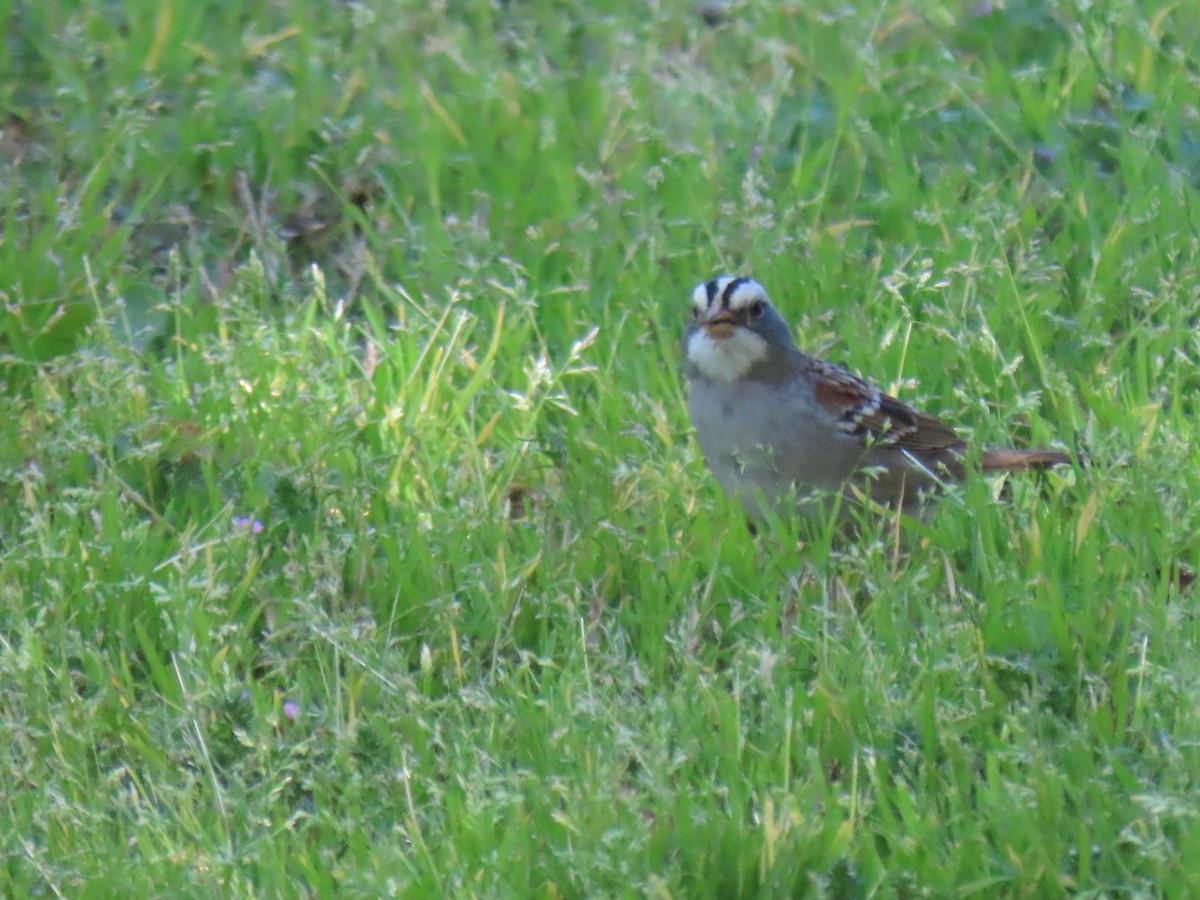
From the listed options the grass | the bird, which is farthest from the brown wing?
the grass

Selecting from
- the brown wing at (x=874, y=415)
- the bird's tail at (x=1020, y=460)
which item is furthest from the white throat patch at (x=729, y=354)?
the bird's tail at (x=1020, y=460)

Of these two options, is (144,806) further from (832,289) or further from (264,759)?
(832,289)

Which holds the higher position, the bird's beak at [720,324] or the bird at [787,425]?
the bird's beak at [720,324]

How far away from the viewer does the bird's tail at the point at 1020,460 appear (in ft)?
15.8

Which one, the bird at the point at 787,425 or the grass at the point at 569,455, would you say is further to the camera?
the bird at the point at 787,425

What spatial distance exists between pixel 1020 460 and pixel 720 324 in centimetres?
84

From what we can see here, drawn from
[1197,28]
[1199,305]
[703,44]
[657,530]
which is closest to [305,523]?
[657,530]

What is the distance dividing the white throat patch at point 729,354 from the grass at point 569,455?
0.29 metres

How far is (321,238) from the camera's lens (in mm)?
6445

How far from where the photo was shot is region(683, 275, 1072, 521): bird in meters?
4.84

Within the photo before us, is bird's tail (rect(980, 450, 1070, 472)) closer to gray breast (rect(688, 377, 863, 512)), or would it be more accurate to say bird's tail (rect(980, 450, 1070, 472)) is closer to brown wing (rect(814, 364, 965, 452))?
brown wing (rect(814, 364, 965, 452))

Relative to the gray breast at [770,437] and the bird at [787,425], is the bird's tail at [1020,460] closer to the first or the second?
the bird at [787,425]

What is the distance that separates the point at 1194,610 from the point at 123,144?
13.4ft

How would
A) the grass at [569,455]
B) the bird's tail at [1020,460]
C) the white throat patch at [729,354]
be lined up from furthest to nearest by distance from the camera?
the white throat patch at [729,354]
the bird's tail at [1020,460]
the grass at [569,455]
